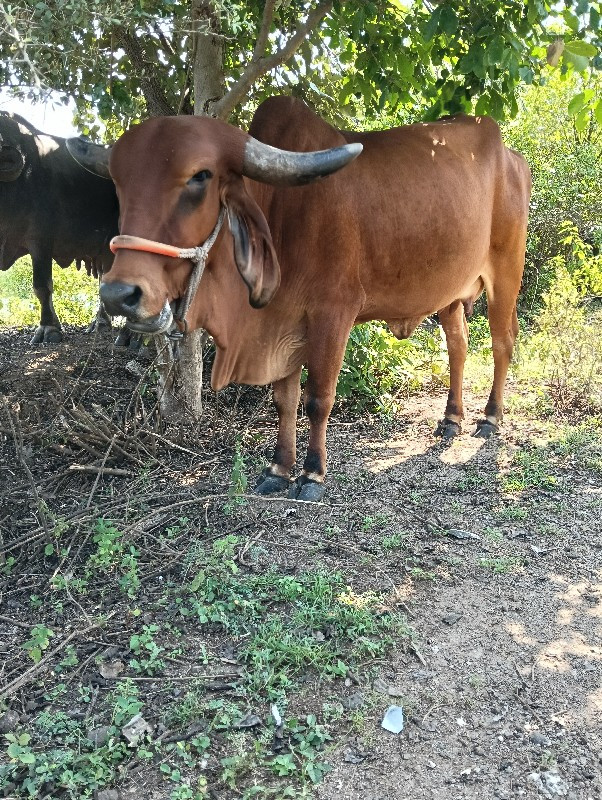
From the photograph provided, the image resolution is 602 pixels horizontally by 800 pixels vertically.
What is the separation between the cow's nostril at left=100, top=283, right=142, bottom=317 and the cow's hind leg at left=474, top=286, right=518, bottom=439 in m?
2.92

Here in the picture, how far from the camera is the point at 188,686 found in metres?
2.43

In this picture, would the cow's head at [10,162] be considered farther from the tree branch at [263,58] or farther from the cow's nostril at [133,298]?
the cow's nostril at [133,298]

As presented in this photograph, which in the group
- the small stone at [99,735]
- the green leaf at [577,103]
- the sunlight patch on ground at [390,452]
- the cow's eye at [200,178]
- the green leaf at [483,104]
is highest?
the green leaf at [483,104]

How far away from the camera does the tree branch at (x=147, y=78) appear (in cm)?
424

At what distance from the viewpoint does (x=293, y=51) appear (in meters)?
3.88

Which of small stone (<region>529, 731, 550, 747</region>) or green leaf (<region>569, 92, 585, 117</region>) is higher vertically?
green leaf (<region>569, 92, 585, 117</region>)

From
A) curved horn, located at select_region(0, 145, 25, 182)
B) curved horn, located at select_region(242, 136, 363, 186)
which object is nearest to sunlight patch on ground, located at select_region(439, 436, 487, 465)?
curved horn, located at select_region(242, 136, 363, 186)

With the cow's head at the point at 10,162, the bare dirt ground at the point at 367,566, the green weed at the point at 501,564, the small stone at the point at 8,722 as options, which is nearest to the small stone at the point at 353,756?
the bare dirt ground at the point at 367,566

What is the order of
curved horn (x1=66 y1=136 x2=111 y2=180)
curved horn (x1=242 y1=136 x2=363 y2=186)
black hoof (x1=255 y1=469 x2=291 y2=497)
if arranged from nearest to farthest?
1. curved horn (x1=242 y1=136 x2=363 y2=186)
2. curved horn (x1=66 y1=136 x2=111 y2=180)
3. black hoof (x1=255 y1=469 x2=291 y2=497)

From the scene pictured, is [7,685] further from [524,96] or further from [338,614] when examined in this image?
[524,96]

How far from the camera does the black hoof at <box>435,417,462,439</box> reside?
4882 millimetres

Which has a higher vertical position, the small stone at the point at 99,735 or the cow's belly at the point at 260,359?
the cow's belly at the point at 260,359

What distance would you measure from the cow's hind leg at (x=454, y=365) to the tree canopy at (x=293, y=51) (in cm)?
131

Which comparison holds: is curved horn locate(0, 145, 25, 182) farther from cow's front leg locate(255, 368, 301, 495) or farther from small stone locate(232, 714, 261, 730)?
small stone locate(232, 714, 261, 730)
